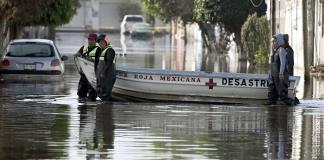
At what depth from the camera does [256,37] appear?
49250 millimetres

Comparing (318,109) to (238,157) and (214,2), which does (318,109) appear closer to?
(238,157)

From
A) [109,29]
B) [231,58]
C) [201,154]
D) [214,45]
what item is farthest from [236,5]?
[109,29]

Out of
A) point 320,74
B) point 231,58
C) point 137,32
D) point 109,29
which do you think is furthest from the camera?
point 109,29

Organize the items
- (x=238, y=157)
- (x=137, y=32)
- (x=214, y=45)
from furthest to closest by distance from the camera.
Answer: (x=137, y=32)
(x=214, y=45)
(x=238, y=157)

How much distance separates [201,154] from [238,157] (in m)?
0.55

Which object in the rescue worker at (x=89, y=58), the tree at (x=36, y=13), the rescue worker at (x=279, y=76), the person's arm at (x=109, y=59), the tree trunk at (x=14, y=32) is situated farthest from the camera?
the tree trunk at (x=14, y=32)

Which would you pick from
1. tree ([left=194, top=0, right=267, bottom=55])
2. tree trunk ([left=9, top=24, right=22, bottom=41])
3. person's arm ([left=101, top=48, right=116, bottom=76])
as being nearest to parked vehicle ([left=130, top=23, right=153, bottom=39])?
tree ([left=194, top=0, right=267, bottom=55])

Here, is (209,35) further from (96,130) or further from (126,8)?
(126,8)

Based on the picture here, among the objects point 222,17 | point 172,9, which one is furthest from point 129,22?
point 222,17

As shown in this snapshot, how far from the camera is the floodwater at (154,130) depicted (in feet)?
47.0

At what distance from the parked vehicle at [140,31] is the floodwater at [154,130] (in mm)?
81814

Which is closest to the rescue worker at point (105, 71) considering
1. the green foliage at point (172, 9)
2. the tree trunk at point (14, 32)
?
the tree trunk at point (14, 32)

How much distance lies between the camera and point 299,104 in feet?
77.6

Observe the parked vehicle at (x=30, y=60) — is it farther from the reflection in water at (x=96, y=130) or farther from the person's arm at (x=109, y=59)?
the reflection in water at (x=96, y=130)
